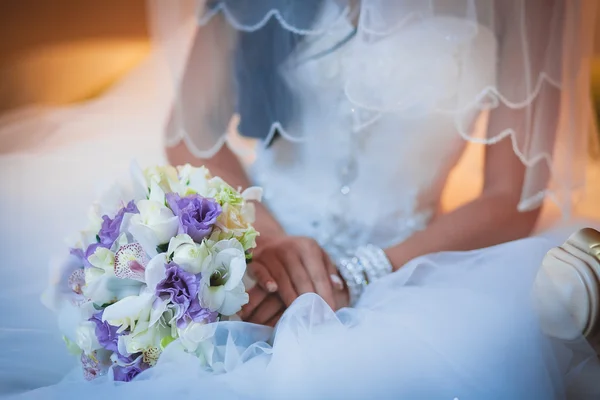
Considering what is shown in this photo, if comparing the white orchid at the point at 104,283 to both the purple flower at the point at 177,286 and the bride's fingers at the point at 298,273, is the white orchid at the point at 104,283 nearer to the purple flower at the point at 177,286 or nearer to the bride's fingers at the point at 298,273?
the purple flower at the point at 177,286

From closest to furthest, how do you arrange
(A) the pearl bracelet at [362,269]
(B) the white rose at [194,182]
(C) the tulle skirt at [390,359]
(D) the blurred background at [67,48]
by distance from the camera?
(C) the tulle skirt at [390,359], (B) the white rose at [194,182], (A) the pearl bracelet at [362,269], (D) the blurred background at [67,48]

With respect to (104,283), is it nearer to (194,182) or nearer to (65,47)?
(194,182)

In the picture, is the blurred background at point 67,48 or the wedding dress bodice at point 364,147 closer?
the wedding dress bodice at point 364,147

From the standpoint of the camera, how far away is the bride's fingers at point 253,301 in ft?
1.96

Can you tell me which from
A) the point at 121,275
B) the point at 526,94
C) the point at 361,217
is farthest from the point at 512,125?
the point at 121,275

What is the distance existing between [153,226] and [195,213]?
1.5 inches

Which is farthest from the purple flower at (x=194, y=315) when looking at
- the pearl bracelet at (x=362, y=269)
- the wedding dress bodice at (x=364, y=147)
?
the wedding dress bodice at (x=364, y=147)

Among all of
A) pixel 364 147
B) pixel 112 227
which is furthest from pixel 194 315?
pixel 364 147

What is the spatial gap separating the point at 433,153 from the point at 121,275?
1.64ft

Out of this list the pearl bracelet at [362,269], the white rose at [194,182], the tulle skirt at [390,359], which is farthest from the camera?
the pearl bracelet at [362,269]

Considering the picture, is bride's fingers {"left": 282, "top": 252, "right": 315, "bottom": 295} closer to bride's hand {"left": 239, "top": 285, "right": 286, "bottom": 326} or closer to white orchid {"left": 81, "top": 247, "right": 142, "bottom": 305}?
bride's hand {"left": 239, "top": 285, "right": 286, "bottom": 326}

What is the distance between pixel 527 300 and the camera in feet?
1.70

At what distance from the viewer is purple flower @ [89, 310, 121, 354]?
1.61ft

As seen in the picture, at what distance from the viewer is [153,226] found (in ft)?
1.59
